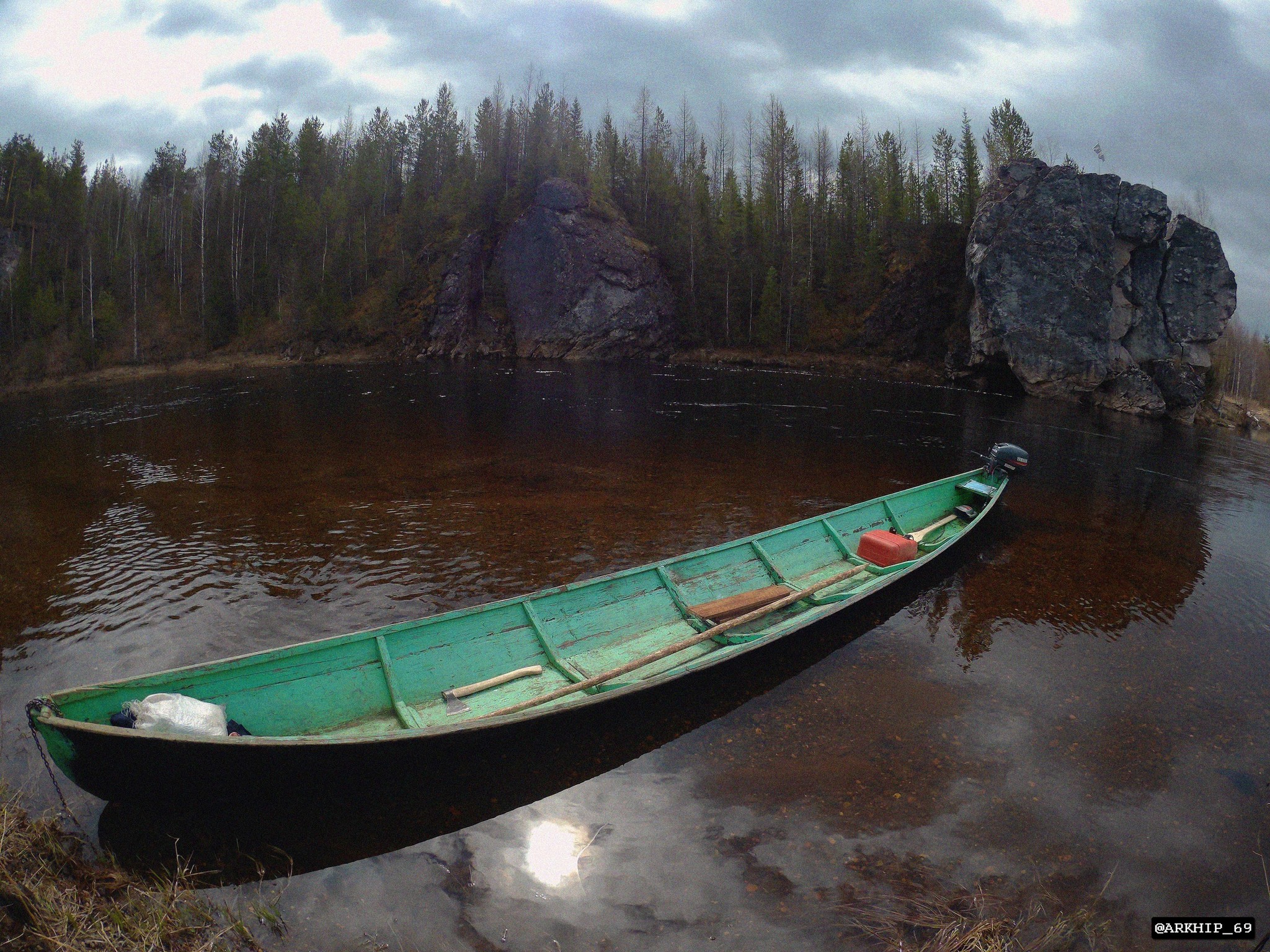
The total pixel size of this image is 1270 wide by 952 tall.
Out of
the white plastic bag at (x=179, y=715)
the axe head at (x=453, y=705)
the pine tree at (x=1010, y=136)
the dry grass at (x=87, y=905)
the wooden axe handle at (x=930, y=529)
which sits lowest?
the dry grass at (x=87, y=905)

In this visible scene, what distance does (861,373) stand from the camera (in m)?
54.7

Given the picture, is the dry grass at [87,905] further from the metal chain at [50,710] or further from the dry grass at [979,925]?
the dry grass at [979,925]

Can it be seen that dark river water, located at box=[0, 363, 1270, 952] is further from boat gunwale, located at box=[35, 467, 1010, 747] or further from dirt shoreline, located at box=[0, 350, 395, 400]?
dirt shoreline, located at box=[0, 350, 395, 400]

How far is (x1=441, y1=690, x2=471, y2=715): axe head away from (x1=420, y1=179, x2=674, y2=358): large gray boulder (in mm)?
55446

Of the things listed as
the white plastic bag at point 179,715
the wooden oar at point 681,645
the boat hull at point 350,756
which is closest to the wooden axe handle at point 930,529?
the wooden oar at point 681,645

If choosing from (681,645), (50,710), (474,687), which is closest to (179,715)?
(50,710)

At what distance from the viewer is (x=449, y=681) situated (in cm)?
851

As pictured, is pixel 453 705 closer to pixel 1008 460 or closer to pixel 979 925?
pixel 979 925

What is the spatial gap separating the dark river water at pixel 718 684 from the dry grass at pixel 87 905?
393 mm

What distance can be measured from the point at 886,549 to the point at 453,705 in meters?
8.44

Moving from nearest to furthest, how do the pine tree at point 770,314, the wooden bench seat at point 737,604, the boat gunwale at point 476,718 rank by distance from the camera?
1. the boat gunwale at point 476,718
2. the wooden bench seat at point 737,604
3. the pine tree at point 770,314

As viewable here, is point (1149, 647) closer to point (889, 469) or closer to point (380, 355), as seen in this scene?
point (889, 469)

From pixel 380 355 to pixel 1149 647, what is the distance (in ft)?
196

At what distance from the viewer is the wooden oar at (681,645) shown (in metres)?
7.88
